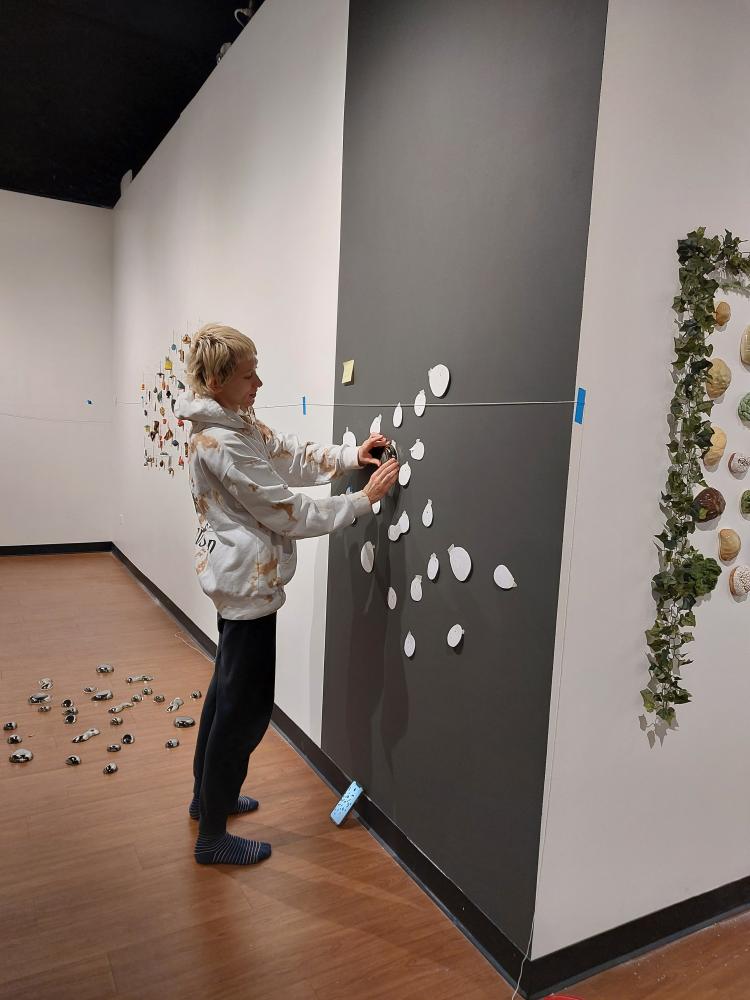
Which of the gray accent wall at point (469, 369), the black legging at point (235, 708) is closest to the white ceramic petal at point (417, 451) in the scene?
the gray accent wall at point (469, 369)

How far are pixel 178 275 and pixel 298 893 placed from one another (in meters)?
3.47

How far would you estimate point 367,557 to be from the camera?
218 centimetres

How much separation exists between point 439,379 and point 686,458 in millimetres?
618

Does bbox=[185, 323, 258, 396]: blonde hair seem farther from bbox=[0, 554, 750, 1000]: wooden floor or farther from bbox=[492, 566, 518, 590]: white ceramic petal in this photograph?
bbox=[0, 554, 750, 1000]: wooden floor

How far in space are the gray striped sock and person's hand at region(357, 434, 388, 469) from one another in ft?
3.77

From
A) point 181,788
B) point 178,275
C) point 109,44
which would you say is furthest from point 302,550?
point 109,44

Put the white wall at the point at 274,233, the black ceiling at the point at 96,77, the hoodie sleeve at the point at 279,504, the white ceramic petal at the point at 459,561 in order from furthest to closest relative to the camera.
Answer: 1. the black ceiling at the point at 96,77
2. the white wall at the point at 274,233
3. the hoodie sleeve at the point at 279,504
4. the white ceramic petal at the point at 459,561

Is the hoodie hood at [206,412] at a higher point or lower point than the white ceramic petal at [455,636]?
higher

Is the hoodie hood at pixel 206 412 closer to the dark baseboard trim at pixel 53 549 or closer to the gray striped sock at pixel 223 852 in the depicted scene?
the gray striped sock at pixel 223 852

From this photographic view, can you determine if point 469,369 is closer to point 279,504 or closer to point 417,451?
point 417,451

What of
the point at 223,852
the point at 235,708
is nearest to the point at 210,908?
the point at 223,852

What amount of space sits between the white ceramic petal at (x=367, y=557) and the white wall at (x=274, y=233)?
0.98ft

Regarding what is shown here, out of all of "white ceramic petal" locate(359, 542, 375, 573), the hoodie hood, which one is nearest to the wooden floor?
"white ceramic petal" locate(359, 542, 375, 573)

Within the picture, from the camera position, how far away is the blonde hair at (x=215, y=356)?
185 cm
